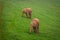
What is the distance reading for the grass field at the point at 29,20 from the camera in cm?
275

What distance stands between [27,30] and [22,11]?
553mm

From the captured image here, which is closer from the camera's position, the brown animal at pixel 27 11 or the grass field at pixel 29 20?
the grass field at pixel 29 20

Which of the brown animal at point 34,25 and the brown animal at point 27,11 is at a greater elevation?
the brown animal at point 27,11

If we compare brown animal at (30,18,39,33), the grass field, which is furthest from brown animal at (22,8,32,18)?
brown animal at (30,18,39,33)

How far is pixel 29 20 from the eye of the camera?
3096 mm

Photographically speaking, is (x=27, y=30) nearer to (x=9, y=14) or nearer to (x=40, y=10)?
(x=9, y=14)

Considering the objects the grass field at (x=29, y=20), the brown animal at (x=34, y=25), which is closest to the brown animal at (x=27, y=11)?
the grass field at (x=29, y=20)

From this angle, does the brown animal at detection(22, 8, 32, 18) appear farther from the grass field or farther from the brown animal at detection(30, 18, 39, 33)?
the brown animal at detection(30, 18, 39, 33)

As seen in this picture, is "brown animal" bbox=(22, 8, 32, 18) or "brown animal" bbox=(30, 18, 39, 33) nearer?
"brown animal" bbox=(30, 18, 39, 33)

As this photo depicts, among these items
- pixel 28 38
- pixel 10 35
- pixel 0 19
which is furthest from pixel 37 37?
pixel 0 19

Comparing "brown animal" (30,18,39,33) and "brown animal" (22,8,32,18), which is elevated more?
"brown animal" (22,8,32,18)

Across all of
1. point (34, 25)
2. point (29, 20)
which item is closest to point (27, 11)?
point (29, 20)

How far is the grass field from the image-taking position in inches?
108

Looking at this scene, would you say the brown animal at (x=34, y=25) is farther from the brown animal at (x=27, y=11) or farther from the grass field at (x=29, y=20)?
the brown animal at (x=27, y=11)
